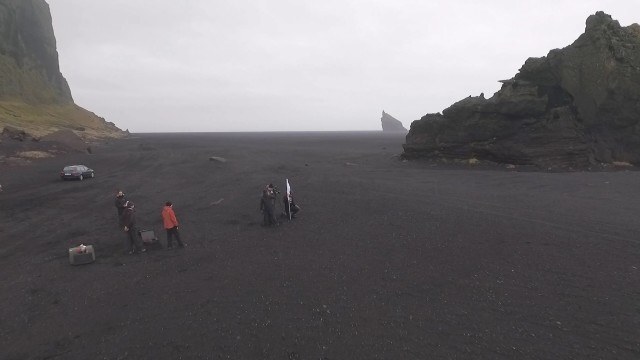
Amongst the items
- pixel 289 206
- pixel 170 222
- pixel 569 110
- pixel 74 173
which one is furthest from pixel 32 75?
pixel 569 110

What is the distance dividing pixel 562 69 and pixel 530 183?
1489 centimetres

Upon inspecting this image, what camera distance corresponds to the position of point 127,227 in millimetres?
15969

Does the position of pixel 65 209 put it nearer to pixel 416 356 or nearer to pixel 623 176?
pixel 416 356

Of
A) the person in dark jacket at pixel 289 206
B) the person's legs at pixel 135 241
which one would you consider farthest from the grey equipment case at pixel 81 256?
the person in dark jacket at pixel 289 206

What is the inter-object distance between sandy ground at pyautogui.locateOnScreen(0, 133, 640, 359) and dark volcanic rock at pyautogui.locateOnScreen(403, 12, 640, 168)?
1081 centimetres

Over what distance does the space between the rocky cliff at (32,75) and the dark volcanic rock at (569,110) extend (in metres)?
74.4

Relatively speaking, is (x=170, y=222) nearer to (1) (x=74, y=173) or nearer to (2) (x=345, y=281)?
(2) (x=345, y=281)

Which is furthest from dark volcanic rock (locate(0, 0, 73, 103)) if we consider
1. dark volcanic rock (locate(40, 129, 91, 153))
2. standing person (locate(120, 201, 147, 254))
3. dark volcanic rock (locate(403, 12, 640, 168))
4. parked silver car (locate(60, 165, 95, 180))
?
dark volcanic rock (locate(403, 12, 640, 168))

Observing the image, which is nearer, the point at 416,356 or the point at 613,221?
the point at 416,356

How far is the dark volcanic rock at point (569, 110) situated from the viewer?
33.4 meters

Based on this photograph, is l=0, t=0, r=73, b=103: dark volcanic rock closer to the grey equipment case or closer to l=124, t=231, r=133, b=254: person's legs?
l=124, t=231, r=133, b=254: person's legs

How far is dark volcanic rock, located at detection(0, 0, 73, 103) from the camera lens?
345 feet

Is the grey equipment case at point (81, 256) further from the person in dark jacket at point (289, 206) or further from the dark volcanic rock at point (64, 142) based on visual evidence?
the dark volcanic rock at point (64, 142)

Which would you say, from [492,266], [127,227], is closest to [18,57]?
[127,227]
